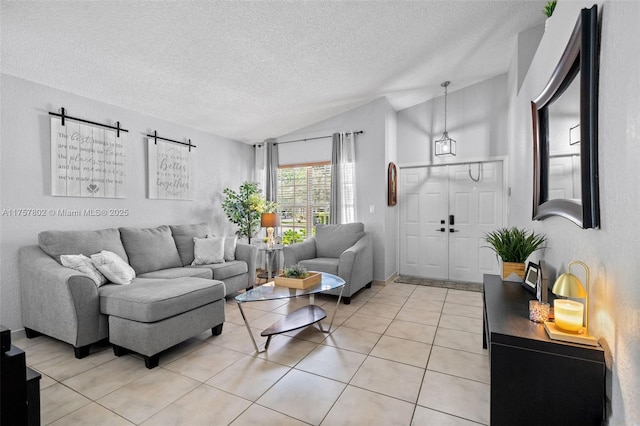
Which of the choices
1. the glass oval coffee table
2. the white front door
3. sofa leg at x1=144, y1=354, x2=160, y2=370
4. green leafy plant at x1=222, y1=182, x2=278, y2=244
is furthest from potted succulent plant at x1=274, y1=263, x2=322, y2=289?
the white front door

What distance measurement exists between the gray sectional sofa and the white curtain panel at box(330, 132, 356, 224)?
255 cm

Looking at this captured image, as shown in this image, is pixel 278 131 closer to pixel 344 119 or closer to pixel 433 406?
pixel 344 119

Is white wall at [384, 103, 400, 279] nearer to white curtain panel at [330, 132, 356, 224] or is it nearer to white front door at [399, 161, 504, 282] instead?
white front door at [399, 161, 504, 282]

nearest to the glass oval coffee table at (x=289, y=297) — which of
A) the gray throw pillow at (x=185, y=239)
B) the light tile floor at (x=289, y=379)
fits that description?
the light tile floor at (x=289, y=379)

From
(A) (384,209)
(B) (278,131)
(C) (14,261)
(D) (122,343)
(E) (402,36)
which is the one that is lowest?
(D) (122,343)

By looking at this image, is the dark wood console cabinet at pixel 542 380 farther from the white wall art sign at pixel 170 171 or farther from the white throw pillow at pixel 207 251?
the white wall art sign at pixel 170 171

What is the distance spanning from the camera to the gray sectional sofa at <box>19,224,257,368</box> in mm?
2322

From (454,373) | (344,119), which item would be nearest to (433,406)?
(454,373)

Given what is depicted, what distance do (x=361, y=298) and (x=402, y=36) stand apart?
3.04 metres

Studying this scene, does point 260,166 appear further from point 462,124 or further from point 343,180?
point 462,124

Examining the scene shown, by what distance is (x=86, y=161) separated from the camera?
10.9 feet

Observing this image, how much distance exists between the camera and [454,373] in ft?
7.21

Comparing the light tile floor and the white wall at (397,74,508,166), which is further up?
the white wall at (397,74,508,166)

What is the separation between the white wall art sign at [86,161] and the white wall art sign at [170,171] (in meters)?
0.37
